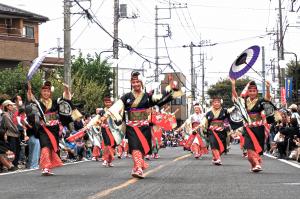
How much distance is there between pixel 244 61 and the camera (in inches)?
564

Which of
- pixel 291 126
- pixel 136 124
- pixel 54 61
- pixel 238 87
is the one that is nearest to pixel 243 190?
pixel 136 124

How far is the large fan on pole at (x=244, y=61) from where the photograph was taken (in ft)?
46.9

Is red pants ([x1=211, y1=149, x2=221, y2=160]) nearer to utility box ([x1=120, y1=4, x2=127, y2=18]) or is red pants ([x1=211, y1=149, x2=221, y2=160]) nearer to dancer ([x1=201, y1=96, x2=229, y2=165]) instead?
dancer ([x1=201, y1=96, x2=229, y2=165])

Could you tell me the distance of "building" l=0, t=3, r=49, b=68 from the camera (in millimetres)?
42094

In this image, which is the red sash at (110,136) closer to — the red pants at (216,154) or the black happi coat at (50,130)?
the red pants at (216,154)

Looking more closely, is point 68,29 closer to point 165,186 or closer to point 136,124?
point 136,124

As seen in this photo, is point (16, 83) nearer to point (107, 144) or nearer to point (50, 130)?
point (107, 144)

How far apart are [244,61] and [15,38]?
3045 cm

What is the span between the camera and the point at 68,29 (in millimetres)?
24859

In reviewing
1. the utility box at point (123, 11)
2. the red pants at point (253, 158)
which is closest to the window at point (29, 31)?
the utility box at point (123, 11)

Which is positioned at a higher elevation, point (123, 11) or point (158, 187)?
point (123, 11)

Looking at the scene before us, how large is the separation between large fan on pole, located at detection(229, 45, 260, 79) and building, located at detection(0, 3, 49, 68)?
29.6 metres

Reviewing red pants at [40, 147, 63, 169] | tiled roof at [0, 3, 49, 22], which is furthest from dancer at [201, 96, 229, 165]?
tiled roof at [0, 3, 49, 22]

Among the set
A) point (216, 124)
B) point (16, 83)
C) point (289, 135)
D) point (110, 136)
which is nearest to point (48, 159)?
point (110, 136)
